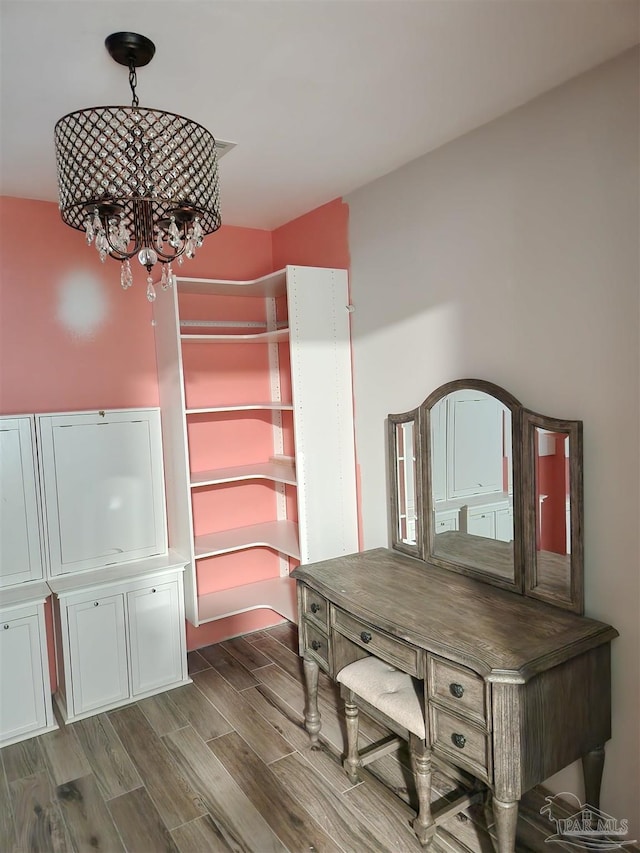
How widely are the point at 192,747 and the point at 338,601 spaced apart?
0.98 m

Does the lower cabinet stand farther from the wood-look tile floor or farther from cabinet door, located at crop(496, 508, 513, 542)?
cabinet door, located at crop(496, 508, 513, 542)

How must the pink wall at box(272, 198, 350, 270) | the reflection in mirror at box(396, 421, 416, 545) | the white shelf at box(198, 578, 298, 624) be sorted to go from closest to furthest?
1. the reflection in mirror at box(396, 421, 416, 545)
2. the pink wall at box(272, 198, 350, 270)
3. the white shelf at box(198, 578, 298, 624)

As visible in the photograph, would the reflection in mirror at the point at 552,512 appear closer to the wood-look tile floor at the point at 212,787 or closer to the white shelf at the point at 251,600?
the wood-look tile floor at the point at 212,787

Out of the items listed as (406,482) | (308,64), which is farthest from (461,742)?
(308,64)

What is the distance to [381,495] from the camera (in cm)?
294

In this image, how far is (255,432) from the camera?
3.63m

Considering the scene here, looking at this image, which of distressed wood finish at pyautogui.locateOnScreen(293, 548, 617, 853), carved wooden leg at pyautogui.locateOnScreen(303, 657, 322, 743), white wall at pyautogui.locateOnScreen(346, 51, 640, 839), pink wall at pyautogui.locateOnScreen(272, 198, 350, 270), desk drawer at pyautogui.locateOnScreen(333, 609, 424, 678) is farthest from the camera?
pink wall at pyautogui.locateOnScreen(272, 198, 350, 270)

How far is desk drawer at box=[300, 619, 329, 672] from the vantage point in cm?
245

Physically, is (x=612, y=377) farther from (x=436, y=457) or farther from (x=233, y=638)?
(x=233, y=638)

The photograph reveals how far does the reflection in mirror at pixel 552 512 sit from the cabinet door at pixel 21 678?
7.07 ft

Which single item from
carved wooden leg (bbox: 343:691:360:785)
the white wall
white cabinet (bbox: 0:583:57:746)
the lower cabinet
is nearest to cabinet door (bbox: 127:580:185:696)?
the lower cabinet

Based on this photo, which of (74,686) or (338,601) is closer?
(338,601)

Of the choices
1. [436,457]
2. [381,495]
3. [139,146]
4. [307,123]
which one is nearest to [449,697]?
[436,457]

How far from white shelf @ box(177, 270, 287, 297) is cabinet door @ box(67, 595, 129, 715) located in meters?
1.57
